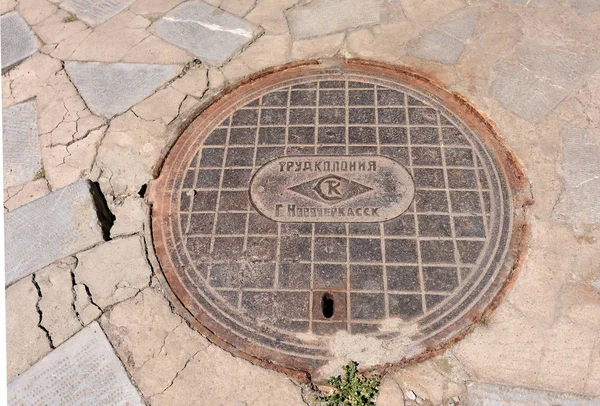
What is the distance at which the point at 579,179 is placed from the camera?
2746 mm

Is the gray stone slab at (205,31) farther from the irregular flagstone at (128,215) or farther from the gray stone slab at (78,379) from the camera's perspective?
the gray stone slab at (78,379)

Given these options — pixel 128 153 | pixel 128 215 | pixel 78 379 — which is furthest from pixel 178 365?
pixel 128 153

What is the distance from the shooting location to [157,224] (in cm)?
276

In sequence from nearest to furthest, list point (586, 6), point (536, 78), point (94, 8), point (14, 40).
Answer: point (536, 78) → point (586, 6) → point (14, 40) → point (94, 8)

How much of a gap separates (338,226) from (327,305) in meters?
0.41

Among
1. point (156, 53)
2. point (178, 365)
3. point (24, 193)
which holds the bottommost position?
point (178, 365)

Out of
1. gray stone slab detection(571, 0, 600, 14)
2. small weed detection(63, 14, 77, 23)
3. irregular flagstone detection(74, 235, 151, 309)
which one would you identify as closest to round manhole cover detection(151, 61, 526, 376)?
irregular flagstone detection(74, 235, 151, 309)

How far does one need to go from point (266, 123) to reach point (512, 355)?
5.77ft

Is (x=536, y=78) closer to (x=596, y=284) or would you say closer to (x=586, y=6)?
(x=586, y=6)

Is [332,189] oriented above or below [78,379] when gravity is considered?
above

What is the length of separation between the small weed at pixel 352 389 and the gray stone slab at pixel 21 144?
2.08 meters

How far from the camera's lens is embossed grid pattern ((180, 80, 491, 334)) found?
2451mm

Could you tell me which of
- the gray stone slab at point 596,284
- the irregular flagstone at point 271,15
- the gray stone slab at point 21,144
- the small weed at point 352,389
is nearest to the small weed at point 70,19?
the gray stone slab at point 21,144

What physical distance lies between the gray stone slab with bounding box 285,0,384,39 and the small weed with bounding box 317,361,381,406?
7.37 ft
